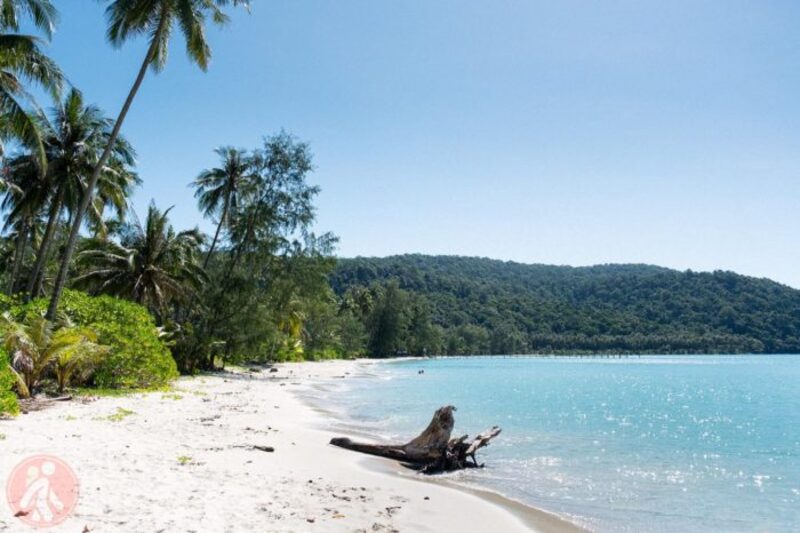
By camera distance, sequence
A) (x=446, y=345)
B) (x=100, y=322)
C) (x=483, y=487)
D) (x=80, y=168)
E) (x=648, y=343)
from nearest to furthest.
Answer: (x=483, y=487), (x=100, y=322), (x=80, y=168), (x=446, y=345), (x=648, y=343)

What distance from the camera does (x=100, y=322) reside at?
18.9m

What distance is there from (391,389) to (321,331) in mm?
41745

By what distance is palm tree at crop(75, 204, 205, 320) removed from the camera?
28.7 metres

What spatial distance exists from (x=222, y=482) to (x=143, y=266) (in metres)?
24.3

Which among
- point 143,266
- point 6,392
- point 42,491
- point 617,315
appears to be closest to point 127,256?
point 143,266

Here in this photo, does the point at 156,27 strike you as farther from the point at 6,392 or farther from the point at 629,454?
the point at 629,454

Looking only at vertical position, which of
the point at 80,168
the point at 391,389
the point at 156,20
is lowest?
the point at 391,389

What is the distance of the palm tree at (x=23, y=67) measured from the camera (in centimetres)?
1624

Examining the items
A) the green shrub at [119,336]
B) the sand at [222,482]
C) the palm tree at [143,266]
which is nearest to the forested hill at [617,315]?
the palm tree at [143,266]

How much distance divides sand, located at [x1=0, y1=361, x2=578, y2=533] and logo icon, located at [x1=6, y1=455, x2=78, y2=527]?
126 mm

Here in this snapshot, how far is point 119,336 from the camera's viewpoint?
18.5m

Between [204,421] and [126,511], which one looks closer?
[126,511]

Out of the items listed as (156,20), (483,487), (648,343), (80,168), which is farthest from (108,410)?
(648,343)

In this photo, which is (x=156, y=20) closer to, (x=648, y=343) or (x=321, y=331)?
(x=321, y=331)
